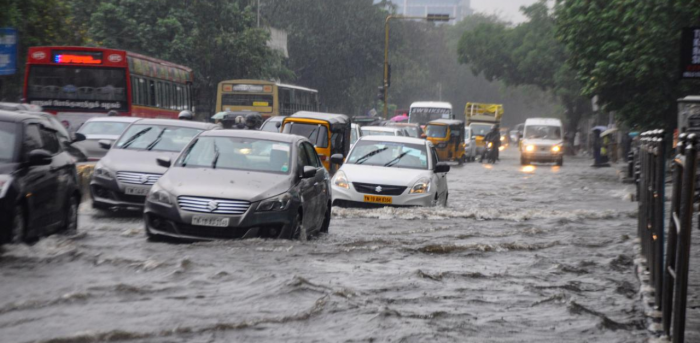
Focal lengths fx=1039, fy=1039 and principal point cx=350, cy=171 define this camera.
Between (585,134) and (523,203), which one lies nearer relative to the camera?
(523,203)

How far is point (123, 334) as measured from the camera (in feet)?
21.1

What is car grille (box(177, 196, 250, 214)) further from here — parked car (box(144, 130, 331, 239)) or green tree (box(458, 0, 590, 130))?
green tree (box(458, 0, 590, 130))

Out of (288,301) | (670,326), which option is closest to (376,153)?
(288,301)

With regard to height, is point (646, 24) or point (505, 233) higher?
point (646, 24)

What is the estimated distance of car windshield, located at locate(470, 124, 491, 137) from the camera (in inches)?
2343

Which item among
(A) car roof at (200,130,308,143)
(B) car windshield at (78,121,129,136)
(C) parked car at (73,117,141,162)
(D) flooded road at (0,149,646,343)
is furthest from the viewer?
(B) car windshield at (78,121,129,136)

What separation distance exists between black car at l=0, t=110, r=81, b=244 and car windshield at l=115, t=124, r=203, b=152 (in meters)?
4.04

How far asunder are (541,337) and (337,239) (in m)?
6.14

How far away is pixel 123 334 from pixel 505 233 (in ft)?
31.2

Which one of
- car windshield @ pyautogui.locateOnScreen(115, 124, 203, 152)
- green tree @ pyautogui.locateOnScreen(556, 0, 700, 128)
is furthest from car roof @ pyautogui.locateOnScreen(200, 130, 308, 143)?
green tree @ pyautogui.locateOnScreen(556, 0, 700, 128)

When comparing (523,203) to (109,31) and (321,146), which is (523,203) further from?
(109,31)

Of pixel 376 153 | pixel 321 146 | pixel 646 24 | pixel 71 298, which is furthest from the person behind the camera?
pixel 646 24

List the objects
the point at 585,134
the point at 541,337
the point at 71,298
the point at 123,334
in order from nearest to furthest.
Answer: the point at 123,334
the point at 541,337
the point at 71,298
the point at 585,134

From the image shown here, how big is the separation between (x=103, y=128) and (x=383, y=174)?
6855mm
